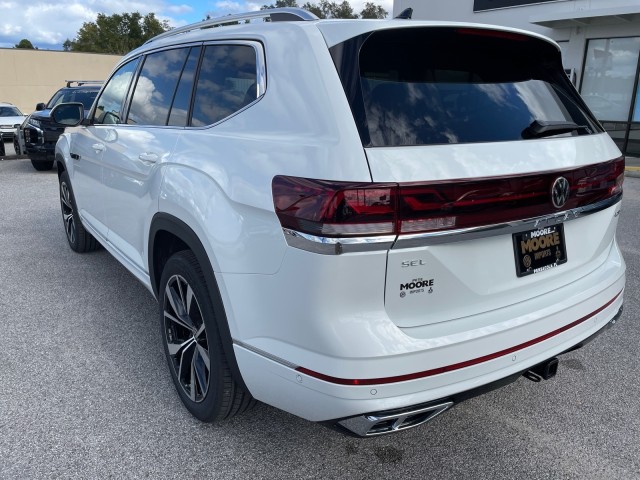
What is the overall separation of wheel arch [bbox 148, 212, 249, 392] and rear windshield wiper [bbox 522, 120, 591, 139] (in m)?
1.42

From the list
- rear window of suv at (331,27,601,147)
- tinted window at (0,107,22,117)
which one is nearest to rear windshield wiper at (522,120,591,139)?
rear window of suv at (331,27,601,147)

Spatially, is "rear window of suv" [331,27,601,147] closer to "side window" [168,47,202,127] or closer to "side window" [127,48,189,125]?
"side window" [168,47,202,127]

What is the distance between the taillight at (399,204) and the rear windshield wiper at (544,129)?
0.23 metres

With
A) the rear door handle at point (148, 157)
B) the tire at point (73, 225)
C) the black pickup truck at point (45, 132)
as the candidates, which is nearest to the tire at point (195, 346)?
the rear door handle at point (148, 157)

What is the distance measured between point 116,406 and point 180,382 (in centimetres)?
37

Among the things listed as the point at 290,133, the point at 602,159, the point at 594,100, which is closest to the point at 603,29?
Answer: the point at 594,100

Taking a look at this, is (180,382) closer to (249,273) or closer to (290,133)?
(249,273)

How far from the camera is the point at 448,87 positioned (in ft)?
6.94

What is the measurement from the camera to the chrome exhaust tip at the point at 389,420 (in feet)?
6.15

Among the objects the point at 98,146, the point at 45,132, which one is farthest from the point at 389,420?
the point at 45,132

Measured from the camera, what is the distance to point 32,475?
235 centimetres

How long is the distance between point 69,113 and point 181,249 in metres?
2.53

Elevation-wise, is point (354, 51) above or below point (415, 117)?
above

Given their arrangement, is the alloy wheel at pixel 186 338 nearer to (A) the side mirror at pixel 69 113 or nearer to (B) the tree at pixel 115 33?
(A) the side mirror at pixel 69 113
